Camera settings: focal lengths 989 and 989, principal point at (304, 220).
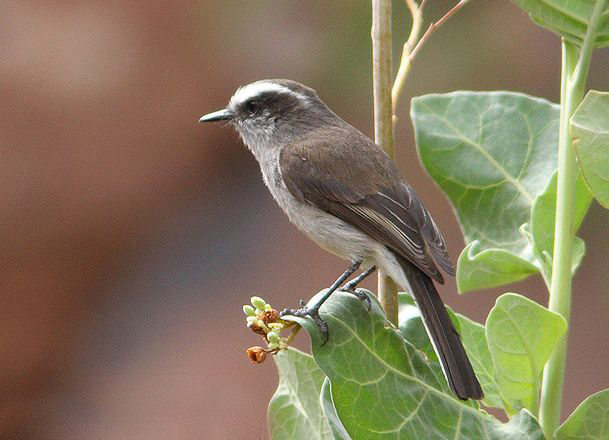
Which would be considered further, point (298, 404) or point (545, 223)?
point (298, 404)

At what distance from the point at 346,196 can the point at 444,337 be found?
0.61m

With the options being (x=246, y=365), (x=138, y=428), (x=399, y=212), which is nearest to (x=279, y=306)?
(x=246, y=365)

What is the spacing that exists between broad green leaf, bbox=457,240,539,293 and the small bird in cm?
9

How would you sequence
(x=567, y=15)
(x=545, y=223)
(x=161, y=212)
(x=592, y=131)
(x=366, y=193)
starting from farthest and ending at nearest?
(x=161, y=212)
(x=366, y=193)
(x=545, y=223)
(x=567, y=15)
(x=592, y=131)

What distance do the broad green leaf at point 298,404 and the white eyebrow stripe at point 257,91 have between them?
997 millimetres

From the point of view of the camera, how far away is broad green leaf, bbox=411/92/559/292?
1.79 meters

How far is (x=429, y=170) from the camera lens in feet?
5.94

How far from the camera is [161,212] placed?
16.1ft

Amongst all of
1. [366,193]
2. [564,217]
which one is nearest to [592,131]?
[564,217]

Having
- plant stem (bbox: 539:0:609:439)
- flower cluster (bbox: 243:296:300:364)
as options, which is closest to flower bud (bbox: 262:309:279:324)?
flower cluster (bbox: 243:296:300:364)

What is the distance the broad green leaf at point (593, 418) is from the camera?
58.2 inches

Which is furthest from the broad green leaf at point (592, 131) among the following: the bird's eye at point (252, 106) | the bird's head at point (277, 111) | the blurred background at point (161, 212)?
the blurred background at point (161, 212)

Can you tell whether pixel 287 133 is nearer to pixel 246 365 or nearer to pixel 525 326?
pixel 525 326

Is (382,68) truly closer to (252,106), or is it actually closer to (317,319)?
(317,319)
